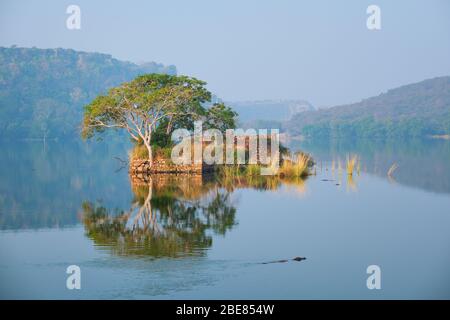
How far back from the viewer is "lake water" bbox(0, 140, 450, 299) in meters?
12.3

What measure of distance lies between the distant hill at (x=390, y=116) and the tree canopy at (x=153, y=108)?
299 feet

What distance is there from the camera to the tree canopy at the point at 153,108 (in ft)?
105

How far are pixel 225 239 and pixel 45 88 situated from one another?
140709 mm

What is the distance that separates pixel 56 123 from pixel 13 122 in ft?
24.4

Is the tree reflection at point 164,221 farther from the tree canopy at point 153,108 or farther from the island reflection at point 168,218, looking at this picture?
the tree canopy at point 153,108

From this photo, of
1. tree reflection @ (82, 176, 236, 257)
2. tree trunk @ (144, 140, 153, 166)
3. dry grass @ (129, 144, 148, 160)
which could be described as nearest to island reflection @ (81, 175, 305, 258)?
tree reflection @ (82, 176, 236, 257)

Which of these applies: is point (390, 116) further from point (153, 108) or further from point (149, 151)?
point (149, 151)

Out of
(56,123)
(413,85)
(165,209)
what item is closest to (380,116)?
(413,85)

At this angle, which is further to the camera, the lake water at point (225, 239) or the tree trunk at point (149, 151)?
the tree trunk at point (149, 151)

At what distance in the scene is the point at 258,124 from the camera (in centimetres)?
13775

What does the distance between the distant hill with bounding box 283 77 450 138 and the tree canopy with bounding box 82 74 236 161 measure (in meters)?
91.1

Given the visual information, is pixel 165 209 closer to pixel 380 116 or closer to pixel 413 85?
pixel 380 116

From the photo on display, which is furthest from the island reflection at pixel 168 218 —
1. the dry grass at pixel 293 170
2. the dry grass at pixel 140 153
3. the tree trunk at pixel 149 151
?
the dry grass at pixel 140 153

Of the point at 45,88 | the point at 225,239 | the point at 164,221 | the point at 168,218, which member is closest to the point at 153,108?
the point at 168,218
